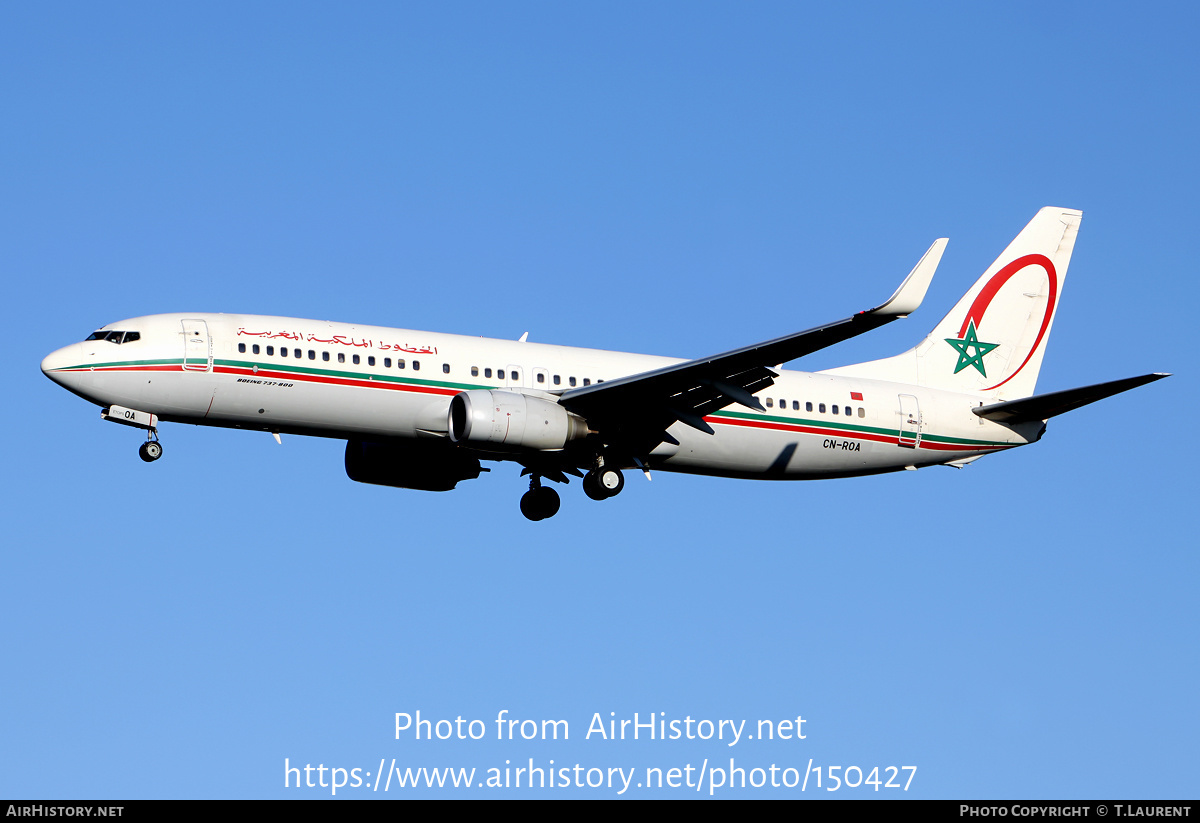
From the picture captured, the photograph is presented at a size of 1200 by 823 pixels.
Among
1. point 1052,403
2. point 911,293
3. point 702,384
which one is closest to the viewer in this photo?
point 911,293

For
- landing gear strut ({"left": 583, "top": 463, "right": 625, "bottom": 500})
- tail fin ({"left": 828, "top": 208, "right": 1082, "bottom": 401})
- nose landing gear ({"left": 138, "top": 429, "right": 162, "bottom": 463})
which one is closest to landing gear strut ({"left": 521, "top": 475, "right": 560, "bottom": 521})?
landing gear strut ({"left": 583, "top": 463, "right": 625, "bottom": 500})

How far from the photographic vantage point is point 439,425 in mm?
37969

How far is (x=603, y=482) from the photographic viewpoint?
131ft

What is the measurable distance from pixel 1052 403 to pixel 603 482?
12252 mm

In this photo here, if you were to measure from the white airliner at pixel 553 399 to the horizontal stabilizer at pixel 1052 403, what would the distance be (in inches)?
2.8

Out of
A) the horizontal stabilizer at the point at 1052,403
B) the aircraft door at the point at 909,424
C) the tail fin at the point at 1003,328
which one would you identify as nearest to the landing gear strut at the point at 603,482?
the aircraft door at the point at 909,424

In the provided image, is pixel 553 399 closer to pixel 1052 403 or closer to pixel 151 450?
pixel 151 450

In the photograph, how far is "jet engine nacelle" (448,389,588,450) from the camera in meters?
36.8

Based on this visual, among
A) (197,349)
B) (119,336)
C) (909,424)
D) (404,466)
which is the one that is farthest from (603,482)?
(119,336)

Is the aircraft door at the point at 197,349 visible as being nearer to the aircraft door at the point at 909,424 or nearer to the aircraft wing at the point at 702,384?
the aircraft wing at the point at 702,384

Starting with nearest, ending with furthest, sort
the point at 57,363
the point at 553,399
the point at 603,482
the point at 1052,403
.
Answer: the point at 57,363 → the point at 553,399 → the point at 603,482 → the point at 1052,403

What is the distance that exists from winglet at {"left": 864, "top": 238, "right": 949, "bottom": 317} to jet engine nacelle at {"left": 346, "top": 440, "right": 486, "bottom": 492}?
1398cm
